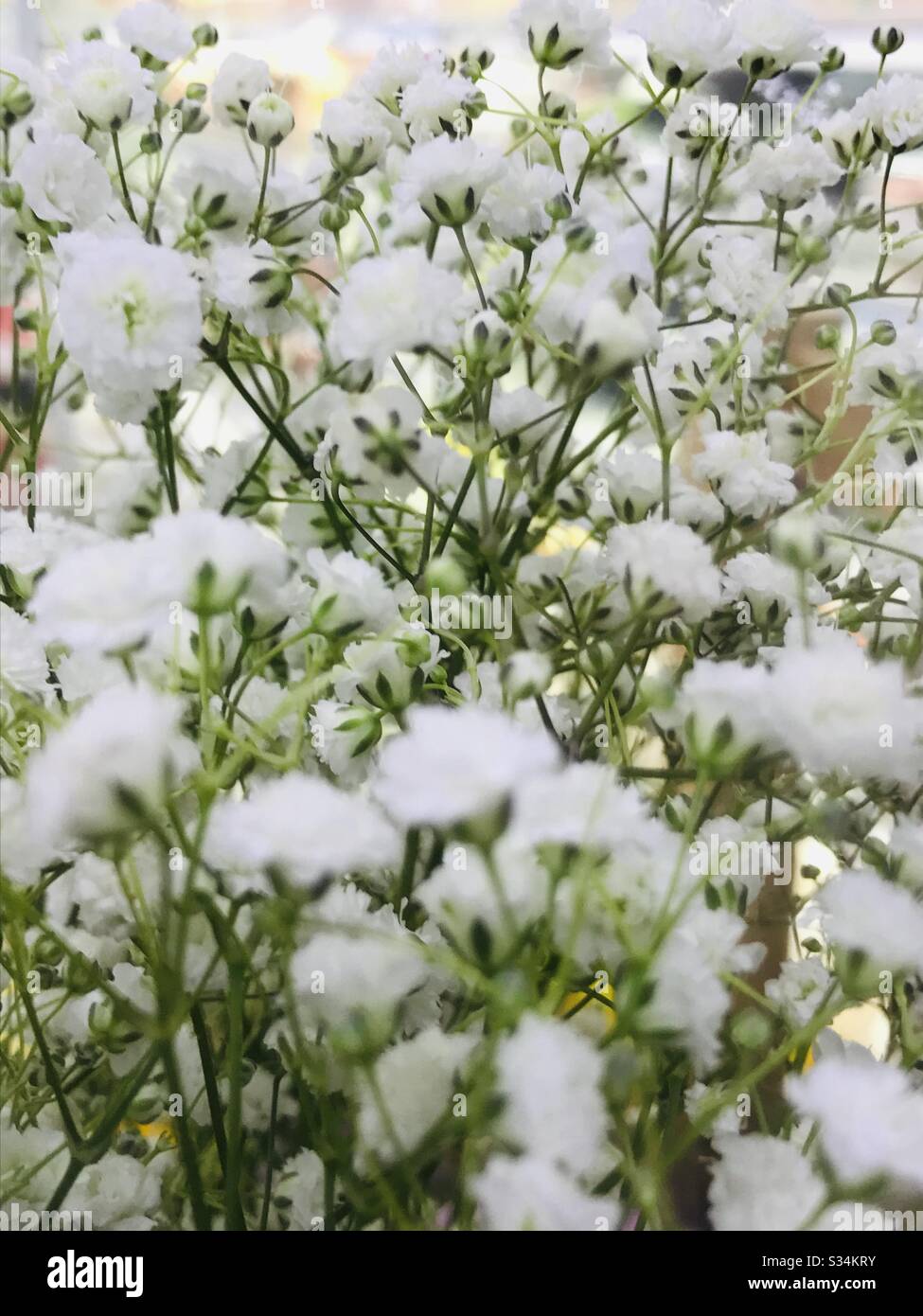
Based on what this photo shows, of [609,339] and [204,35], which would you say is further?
[204,35]

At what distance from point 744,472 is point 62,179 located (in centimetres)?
21

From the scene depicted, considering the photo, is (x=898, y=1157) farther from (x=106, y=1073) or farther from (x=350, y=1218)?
(x=106, y=1073)

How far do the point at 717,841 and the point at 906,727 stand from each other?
74 mm

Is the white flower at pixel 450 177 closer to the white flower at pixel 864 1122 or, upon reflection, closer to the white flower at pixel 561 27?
the white flower at pixel 561 27

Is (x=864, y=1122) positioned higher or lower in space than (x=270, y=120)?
lower

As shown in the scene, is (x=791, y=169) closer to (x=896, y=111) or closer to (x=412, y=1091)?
(x=896, y=111)

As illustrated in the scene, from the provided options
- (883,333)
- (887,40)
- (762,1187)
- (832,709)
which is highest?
(887,40)

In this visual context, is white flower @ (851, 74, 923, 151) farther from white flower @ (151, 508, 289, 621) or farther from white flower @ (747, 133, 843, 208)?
white flower @ (151, 508, 289, 621)

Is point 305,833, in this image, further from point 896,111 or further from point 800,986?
point 896,111

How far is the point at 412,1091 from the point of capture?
228 mm

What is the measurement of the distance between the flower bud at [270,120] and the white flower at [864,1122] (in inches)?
A: 12.0

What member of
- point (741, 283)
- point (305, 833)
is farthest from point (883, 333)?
point (305, 833)

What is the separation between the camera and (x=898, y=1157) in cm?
19

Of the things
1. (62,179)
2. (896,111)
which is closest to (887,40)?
(896,111)
